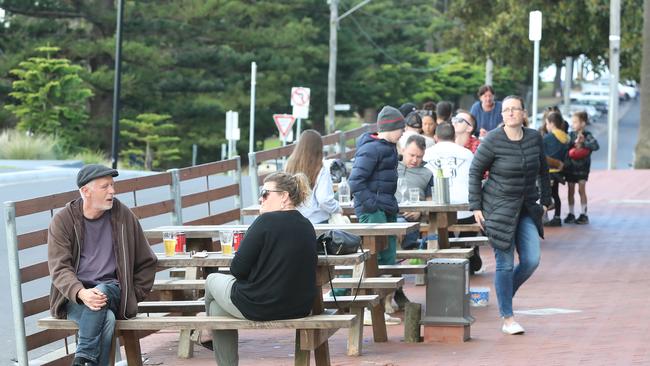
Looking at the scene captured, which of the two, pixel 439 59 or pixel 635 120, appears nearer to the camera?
pixel 439 59

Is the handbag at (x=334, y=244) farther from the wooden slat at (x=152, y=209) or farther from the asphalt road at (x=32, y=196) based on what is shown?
the asphalt road at (x=32, y=196)

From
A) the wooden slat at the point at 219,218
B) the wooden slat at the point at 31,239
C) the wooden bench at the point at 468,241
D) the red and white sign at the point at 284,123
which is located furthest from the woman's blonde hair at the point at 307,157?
the red and white sign at the point at 284,123

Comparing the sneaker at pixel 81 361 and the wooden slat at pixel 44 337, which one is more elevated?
the wooden slat at pixel 44 337

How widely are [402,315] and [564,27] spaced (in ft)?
111

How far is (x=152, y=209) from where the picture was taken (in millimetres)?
11562

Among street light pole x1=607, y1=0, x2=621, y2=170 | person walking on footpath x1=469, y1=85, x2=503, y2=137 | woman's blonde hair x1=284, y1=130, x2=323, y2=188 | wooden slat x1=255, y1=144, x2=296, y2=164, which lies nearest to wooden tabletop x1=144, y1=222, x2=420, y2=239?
woman's blonde hair x1=284, y1=130, x2=323, y2=188

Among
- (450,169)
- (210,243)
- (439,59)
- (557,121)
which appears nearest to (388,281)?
(210,243)

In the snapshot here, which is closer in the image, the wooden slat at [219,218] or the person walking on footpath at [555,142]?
the wooden slat at [219,218]

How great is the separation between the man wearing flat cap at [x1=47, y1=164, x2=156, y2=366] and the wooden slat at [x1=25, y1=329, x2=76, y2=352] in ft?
1.17

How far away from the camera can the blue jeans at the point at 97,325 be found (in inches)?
323

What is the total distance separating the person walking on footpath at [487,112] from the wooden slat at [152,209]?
6.67 metres

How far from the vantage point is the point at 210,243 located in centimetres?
1050

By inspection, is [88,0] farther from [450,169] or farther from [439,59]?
[450,169]

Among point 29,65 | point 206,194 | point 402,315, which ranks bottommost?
point 402,315
